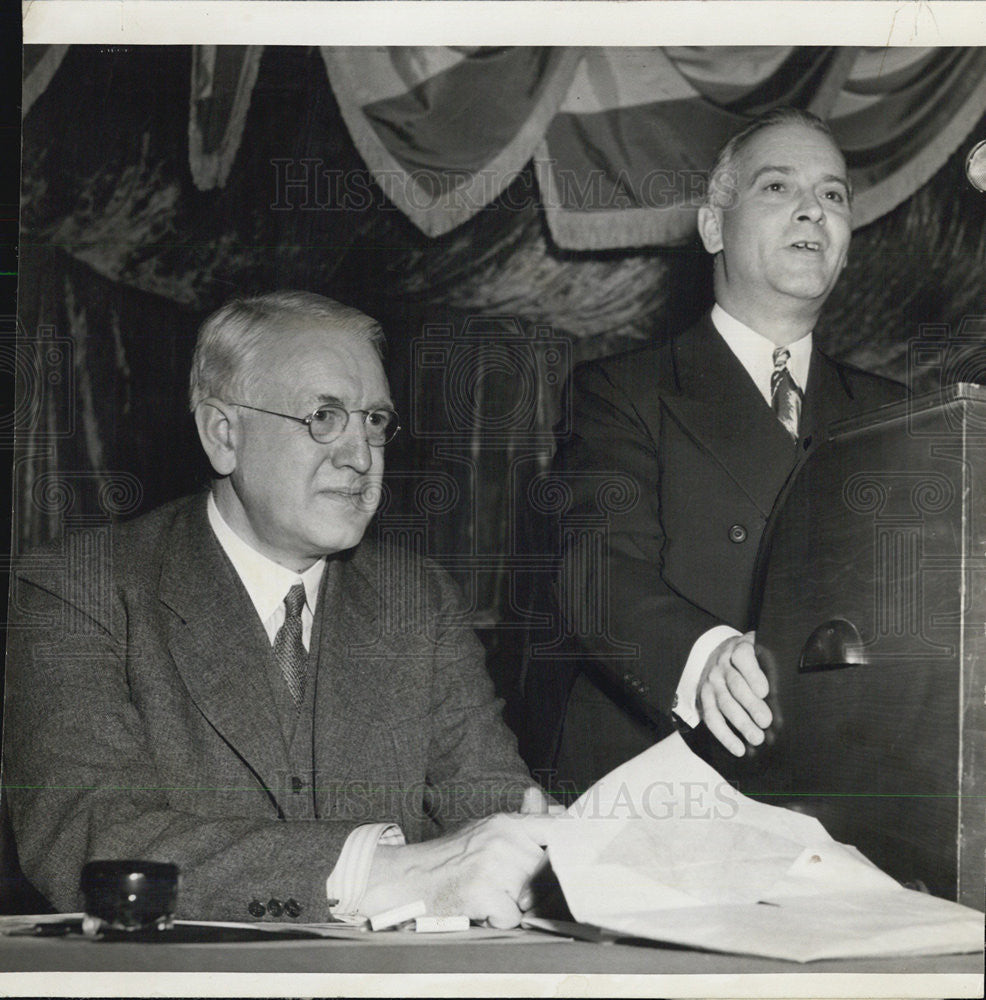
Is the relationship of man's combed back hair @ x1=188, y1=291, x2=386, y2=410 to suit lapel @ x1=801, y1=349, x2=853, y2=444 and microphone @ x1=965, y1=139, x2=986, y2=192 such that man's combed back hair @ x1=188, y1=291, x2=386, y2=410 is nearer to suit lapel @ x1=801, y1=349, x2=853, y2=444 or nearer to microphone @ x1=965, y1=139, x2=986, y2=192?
suit lapel @ x1=801, y1=349, x2=853, y2=444

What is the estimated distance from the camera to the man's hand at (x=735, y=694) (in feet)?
10.5

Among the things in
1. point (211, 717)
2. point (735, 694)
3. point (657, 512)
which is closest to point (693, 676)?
point (735, 694)

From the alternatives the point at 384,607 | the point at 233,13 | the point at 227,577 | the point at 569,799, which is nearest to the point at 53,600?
the point at 227,577

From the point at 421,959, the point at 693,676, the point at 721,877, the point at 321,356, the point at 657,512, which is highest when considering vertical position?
the point at 321,356

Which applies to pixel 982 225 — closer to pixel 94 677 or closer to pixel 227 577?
pixel 227 577

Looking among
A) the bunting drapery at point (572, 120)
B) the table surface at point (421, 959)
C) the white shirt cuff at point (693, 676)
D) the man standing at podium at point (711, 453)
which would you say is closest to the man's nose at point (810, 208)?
the man standing at podium at point (711, 453)

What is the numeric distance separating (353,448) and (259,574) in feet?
1.28

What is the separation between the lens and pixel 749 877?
10.2 ft

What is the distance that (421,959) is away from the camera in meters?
3.00

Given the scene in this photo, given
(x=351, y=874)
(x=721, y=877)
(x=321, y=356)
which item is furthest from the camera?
(x=321, y=356)

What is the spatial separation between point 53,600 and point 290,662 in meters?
0.63

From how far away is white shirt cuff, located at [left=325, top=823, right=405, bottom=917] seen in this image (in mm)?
2920

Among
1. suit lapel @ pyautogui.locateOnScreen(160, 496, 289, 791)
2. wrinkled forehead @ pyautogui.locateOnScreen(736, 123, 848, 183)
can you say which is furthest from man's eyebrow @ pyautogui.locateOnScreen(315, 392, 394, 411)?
wrinkled forehead @ pyautogui.locateOnScreen(736, 123, 848, 183)

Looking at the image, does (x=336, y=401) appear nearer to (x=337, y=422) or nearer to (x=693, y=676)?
(x=337, y=422)
